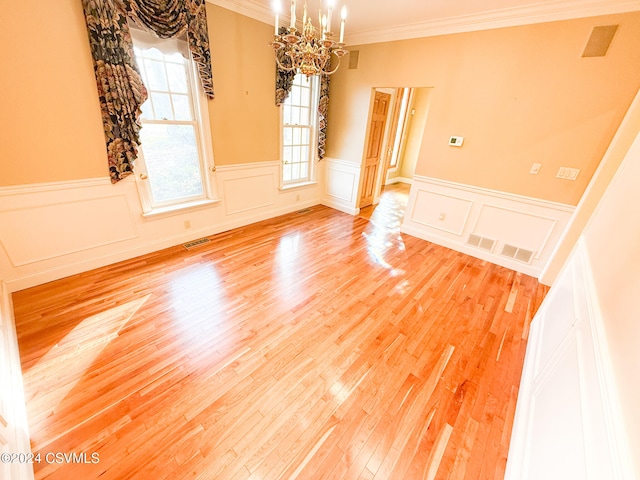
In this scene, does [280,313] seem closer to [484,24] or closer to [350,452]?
[350,452]

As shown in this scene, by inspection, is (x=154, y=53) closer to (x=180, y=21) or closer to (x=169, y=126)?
(x=180, y=21)

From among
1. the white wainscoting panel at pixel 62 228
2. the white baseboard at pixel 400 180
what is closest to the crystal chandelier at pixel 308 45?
the white wainscoting panel at pixel 62 228

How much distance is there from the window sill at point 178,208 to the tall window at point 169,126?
0.05 metres

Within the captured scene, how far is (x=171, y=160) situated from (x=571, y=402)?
375cm

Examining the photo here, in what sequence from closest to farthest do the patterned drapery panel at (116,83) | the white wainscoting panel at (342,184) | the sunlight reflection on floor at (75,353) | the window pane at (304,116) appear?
the sunlight reflection on floor at (75,353)
the patterned drapery panel at (116,83)
the window pane at (304,116)
the white wainscoting panel at (342,184)

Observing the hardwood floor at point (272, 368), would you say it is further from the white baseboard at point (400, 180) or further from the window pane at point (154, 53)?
the white baseboard at point (400, 180)

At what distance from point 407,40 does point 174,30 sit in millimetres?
2786

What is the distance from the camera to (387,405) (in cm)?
160

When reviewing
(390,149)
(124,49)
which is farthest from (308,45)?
(390,149)

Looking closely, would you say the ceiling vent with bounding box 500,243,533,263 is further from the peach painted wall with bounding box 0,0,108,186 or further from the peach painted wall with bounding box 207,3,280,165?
the peach painted wall with bounding box 0,0,108,186

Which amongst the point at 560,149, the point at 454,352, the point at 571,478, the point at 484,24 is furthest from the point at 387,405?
the point at 484,24

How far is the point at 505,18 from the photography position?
8.70 ft

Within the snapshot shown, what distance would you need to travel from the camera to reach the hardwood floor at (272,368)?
4.38ft

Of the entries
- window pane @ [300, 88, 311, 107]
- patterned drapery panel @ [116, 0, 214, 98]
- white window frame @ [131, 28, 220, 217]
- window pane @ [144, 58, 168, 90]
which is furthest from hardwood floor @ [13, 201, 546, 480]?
window pane @ [300, 88, 311, 107]
